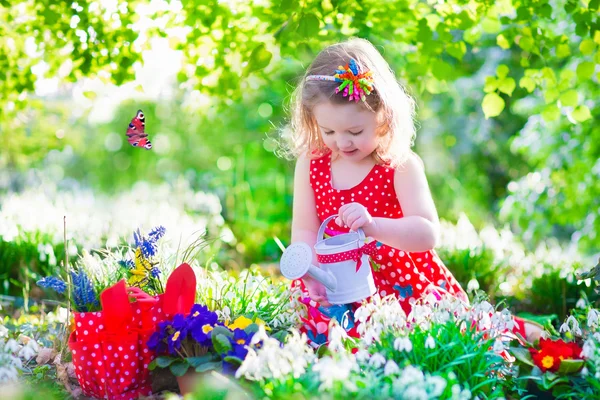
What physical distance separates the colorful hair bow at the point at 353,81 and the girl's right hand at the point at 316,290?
2.35ft

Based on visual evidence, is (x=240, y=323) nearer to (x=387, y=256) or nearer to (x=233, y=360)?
(x=233, y=360)

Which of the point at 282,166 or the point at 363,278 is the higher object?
the point at 363,278

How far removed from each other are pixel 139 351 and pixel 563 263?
2736 millimetres

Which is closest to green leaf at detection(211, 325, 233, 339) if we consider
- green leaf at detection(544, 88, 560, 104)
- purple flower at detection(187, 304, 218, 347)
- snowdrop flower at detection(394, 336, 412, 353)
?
purple flower at detection(187, 304, 218, 347)

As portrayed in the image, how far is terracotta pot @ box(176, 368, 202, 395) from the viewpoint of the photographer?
208 centimetres

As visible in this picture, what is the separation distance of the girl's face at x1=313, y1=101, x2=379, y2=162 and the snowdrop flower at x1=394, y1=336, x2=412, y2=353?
2.78ft

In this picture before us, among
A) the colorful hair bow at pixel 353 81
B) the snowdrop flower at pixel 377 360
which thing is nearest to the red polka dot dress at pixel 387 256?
the colorful hair bow at pixel 353 81

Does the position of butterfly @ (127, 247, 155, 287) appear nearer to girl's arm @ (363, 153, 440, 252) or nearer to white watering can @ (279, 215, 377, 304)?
white watering can @ (279, 215, 377, 304)

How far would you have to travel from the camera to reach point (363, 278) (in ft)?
8.06

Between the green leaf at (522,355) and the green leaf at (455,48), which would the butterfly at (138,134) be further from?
the green leaf at (455,48)

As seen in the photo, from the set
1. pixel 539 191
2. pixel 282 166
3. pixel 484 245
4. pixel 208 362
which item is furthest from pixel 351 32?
pixel 282 166

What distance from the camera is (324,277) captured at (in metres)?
2.40

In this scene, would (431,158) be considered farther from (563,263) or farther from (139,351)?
(139,351)

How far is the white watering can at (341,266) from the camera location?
233cm
